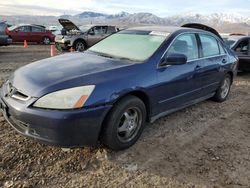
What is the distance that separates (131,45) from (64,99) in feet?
5.89

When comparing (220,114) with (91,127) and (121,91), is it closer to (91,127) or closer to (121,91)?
(121,91)

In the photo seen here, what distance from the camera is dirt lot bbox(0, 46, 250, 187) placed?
331cm

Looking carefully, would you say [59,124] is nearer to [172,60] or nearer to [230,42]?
[172,60]

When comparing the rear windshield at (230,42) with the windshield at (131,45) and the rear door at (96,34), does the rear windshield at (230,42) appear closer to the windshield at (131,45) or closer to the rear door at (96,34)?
the windshield at (131,45)

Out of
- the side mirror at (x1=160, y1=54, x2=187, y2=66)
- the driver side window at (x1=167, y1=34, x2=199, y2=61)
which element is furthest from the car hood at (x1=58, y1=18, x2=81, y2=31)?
the side mirror at (x1=160, y1=54, x2=187, y2=66)

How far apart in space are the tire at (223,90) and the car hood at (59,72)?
9.31ft

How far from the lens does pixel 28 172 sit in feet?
11.0

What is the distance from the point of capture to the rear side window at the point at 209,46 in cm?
544

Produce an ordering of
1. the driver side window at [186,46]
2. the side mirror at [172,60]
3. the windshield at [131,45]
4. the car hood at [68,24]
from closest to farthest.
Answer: the side mirror at [172,60] → the windshield at [131,45] → the driver side window at [186,46] → the car hood at [68,24]

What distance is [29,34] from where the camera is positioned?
2077 cm

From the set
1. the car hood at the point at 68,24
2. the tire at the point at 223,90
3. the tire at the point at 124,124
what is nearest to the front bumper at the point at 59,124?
the tire at the point at 124,124

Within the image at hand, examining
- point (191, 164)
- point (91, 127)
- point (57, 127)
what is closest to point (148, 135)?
point (191, 164)

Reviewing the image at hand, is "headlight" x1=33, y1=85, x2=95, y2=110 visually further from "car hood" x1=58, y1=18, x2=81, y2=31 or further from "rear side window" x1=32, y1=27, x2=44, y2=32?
"rear side window" x1=32, y1=27, x2=44, y2=32

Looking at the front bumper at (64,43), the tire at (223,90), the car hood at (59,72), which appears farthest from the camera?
the front bumper at (64,43)
